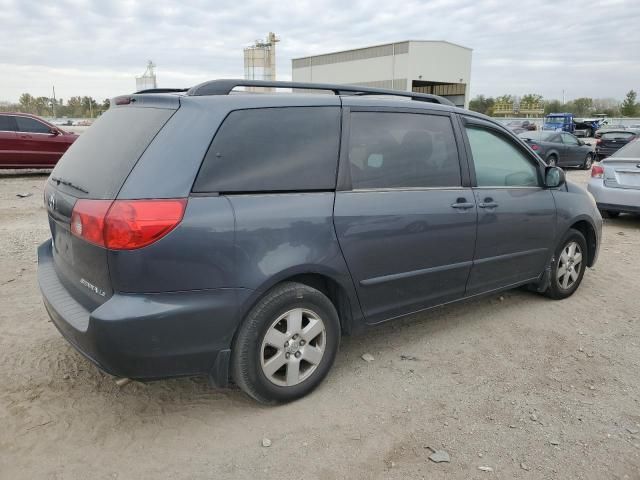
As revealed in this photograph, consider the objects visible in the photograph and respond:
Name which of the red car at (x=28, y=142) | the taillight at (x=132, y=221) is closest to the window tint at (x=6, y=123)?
the red car at (x=28, y=142)

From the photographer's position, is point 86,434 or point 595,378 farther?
point 595,378

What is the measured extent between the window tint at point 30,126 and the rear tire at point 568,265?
487 inches

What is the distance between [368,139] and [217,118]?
3.37ft

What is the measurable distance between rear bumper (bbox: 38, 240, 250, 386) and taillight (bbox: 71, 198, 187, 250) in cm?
26

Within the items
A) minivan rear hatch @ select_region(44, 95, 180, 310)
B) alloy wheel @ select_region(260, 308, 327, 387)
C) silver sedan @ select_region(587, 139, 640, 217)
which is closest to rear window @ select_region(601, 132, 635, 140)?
silver sedan @ select_region(587, 139, 640, 217)

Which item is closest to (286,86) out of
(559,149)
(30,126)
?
(30,126)

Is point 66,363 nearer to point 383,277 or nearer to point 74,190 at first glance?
point 74,190

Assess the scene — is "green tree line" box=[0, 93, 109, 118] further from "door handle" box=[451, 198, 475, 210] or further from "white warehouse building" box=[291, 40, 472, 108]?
"door handle" box=[451, 198, 475, 210]

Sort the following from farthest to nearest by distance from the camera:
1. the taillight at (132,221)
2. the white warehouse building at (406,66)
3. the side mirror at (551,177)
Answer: the white warehouse building at (406,66), the side mirror at (551,177), the taillight at (132,221)

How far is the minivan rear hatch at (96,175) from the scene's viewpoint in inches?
102

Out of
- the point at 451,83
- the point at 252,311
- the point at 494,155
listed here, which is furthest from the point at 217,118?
the point at 451,83

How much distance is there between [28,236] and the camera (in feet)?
22.1

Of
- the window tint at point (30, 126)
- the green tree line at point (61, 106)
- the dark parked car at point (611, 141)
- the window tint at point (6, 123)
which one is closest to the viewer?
the window tint at point (6, 123)

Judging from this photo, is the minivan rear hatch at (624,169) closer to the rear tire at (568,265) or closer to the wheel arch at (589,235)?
the wheel arch at (589,235)
